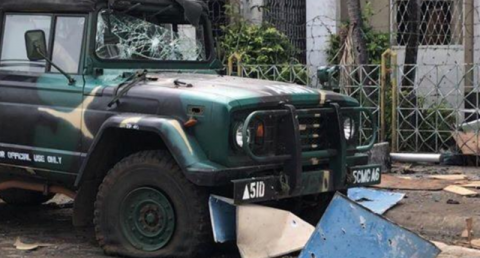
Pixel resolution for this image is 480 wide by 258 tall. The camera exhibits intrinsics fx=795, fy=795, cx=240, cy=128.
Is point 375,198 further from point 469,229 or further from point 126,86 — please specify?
point 126,86

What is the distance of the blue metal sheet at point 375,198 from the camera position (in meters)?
7.79

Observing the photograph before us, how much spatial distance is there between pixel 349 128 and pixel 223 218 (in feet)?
4.71

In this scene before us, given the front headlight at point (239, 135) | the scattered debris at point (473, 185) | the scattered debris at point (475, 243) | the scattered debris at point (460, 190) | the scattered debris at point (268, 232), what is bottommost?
the scattered debris at point (473, 185)

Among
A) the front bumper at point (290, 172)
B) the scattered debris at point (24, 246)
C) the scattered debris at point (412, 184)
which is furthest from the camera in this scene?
the scattered debris at point (412, 184)

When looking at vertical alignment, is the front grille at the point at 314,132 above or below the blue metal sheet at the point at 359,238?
above

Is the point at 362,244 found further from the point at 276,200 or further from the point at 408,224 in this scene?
the point at 408,224

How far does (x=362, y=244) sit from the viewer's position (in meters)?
5.21

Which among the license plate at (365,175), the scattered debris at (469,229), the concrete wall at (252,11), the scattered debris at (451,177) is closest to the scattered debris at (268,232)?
the license plate at (365,175)

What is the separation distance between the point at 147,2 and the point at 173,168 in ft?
6.04

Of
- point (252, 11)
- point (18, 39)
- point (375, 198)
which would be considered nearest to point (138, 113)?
point (18, 39)

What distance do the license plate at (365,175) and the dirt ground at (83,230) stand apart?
35.5 inches

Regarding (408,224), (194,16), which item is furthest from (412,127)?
(194,16)

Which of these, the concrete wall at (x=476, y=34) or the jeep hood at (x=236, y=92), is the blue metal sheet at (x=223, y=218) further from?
the concrete wall at (x=476, y=34)

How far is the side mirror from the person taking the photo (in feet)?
20.7
